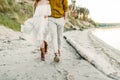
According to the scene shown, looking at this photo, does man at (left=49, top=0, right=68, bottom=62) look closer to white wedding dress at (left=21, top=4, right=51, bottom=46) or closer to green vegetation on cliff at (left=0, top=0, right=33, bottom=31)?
white wedding dress at (left=21, top=4, right=51, bottom=46)

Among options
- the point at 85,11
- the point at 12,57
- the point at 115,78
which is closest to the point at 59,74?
the point at 115,78

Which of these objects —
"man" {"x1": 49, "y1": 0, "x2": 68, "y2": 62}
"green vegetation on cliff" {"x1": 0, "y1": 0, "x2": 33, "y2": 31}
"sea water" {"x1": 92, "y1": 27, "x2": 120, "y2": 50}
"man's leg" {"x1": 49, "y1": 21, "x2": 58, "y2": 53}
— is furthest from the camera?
"green vegetation on cliff" {"x1": 0, "y1": 0, "x2": 33, "y2": 31}

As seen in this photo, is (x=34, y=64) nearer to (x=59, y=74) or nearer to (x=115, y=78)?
(x=59, y=74)

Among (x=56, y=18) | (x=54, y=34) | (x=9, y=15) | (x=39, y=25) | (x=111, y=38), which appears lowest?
(x=111, y=38)

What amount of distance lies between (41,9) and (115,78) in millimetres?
2910

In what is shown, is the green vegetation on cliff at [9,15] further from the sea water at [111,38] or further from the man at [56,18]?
the man at [56,18]

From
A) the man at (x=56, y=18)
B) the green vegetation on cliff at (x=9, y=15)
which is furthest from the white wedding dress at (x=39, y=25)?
the green vegetation on cliff at (x=9, y=15)

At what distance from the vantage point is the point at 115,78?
Result: 273 inches

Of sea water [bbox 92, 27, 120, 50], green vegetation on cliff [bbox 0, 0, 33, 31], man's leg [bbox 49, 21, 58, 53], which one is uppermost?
man's leg [bbox 49, 21, 58, 53]

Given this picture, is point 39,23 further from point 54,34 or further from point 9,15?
point 9,15

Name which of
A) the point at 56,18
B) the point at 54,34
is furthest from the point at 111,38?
the point at 56,18

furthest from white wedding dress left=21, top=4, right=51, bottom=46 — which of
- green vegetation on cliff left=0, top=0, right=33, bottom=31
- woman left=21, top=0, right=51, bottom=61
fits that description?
green vegetation on cliff left=0, top=0, right=33, bottom=31

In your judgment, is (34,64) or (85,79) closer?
(85,79)

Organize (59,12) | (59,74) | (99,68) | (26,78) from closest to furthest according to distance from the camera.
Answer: (26,78), (59,74), (99,68), (59,12)
